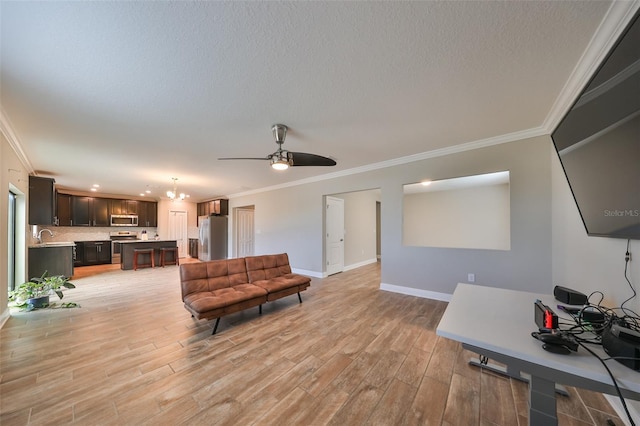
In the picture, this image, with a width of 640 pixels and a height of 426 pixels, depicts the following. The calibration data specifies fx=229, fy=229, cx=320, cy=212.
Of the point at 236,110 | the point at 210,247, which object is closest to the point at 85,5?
the point at 236,110

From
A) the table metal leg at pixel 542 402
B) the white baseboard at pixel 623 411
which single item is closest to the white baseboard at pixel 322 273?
the white baseboard at pixel 623 411

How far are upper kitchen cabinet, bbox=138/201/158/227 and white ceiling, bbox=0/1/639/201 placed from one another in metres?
5.86

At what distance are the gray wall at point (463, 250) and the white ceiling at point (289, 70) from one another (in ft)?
1.28

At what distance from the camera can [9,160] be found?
307cm

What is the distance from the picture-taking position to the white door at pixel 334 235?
18.7ft

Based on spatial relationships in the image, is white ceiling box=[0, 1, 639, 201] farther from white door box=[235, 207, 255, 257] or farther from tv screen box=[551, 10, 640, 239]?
white door box=[235, 207, 255, 257]

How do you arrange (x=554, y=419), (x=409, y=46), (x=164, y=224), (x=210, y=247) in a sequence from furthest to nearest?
(x=164, y=224) → (x=210, y=247) → (x=409, y=46) → (x=554, y=419)

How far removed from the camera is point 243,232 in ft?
28.1

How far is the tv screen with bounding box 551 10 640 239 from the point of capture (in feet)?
3.65

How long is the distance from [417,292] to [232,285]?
304 cm

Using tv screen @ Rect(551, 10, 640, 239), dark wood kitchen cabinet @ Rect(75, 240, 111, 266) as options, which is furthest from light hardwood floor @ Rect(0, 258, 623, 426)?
dark wood kitchen cabinet @ Rect(75, 240, 111, 266)

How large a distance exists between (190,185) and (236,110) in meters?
4.89

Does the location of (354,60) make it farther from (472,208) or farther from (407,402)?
(472,208)

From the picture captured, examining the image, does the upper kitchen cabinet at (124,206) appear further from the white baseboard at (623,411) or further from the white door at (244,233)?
the white baseboard at (623,411)
